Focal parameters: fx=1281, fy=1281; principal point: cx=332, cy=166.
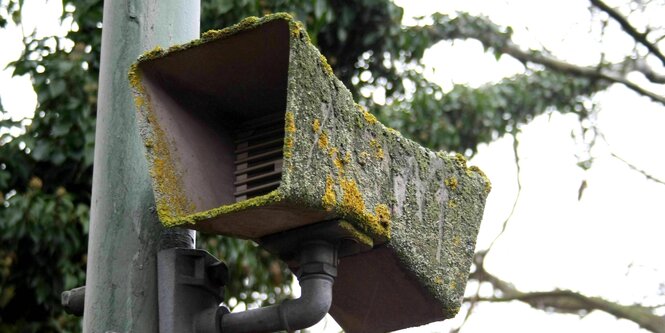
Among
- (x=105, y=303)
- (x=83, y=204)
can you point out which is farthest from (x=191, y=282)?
(x=83, y=204)

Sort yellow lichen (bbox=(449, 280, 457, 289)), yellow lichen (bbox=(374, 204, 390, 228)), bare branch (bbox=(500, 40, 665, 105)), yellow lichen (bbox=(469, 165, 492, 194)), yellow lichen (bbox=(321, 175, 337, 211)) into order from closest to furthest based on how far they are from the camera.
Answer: yellow lichen (bbox=(321, 175, 337, 211)) → yellow lichen (bbox=(374, 204, 390, 228)) → yellow lichen (bbox=(449, 280, 457, 289)) → yellow lichen (bbox=(469, 165, 492, 194)) → bare branch (bbox=(500, 40, 665, 105))

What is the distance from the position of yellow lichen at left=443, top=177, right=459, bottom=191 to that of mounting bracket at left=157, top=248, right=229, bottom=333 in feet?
2.18

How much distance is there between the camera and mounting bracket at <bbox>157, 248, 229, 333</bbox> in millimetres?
2557

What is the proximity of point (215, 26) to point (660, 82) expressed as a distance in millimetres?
2812

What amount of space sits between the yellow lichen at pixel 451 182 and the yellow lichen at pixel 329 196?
2.01 ft

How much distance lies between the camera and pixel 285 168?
240 cm

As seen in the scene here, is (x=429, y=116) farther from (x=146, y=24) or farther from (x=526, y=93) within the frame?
(x=146, y=24)

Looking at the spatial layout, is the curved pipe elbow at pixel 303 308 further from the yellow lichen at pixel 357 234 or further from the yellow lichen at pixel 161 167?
Answer: the yellow lichen at pixel 161 167

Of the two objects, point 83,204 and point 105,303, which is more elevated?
point 83,204

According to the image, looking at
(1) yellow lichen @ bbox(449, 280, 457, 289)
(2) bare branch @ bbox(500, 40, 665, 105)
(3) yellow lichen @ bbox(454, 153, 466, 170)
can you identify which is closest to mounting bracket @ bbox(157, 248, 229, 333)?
(1) yellow lichen @ bbox(449, 280, 457, 289)

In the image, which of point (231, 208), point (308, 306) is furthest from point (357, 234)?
point (231, 208)

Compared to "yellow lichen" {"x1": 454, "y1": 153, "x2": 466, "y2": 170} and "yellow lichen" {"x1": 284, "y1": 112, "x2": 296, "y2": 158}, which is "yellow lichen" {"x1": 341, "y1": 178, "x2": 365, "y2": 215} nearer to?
"yellow lichen" {"x1": 284, "y1": 112, "x2": 296, "y2": 158}

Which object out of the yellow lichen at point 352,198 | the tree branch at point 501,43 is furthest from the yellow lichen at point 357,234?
the tree branch at point 501,43

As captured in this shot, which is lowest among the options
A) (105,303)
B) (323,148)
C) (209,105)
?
(105,303)
